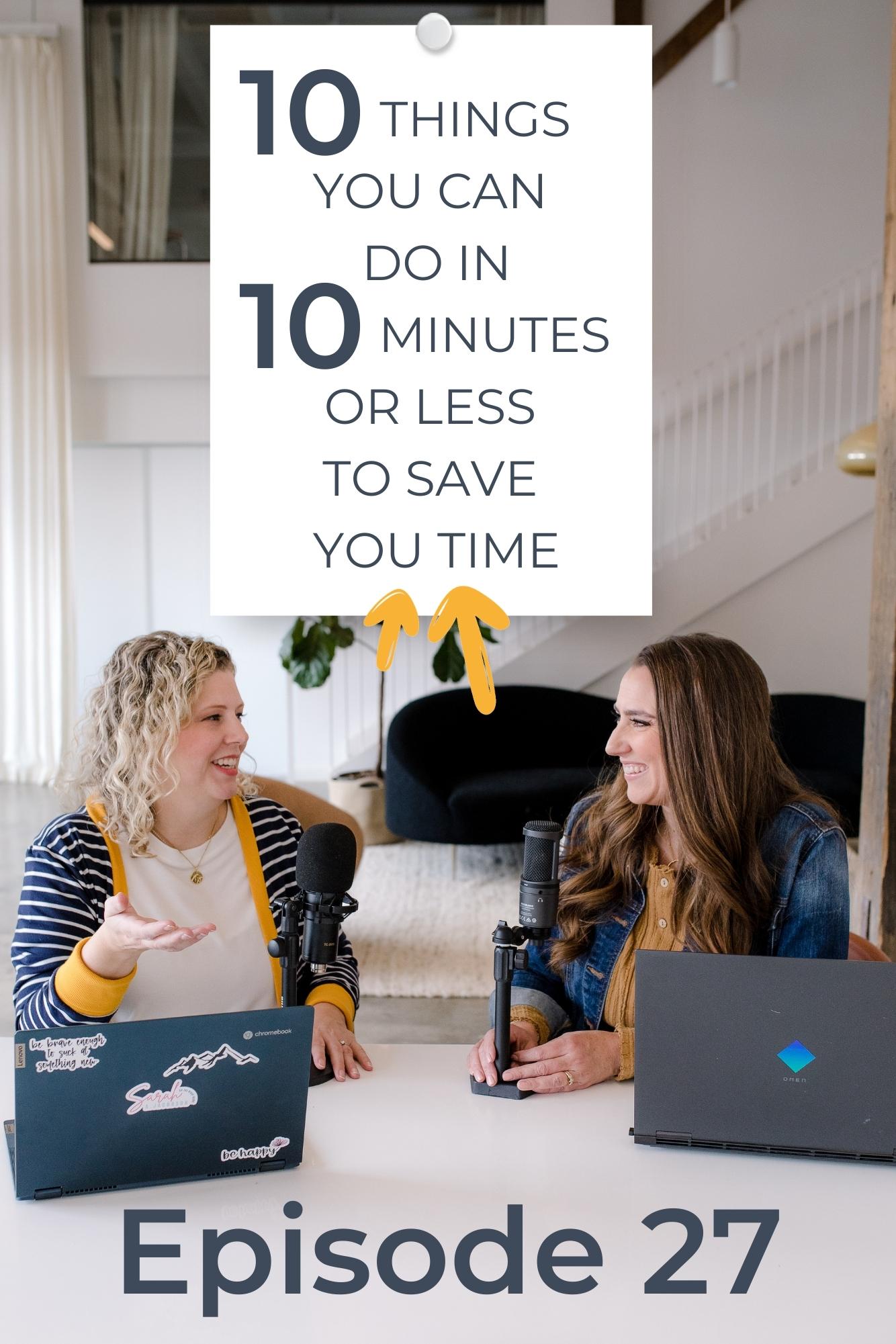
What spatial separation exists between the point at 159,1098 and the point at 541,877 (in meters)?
0.53

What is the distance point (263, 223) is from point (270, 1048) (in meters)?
1.23

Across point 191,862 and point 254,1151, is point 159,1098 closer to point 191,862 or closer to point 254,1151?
point 254,1151

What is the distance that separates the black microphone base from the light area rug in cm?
195

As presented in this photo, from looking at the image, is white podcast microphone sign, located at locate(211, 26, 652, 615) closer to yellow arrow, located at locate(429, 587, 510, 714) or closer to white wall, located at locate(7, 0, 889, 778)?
yellow arrow, located at locate(429, 587, 510, 714)

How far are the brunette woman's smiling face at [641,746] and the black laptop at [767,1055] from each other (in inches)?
21.3

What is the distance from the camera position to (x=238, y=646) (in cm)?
809

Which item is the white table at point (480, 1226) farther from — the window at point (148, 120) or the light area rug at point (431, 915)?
the window at point (148, 120)

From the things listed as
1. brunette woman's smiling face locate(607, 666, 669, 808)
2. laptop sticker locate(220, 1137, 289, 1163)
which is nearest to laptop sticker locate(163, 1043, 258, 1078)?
laptop sticker locate(220, 1137, 289, 1163)

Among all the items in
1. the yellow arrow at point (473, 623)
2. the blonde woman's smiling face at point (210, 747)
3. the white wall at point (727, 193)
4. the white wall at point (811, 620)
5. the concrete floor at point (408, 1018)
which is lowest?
the concrete floor at point (408, 1018)

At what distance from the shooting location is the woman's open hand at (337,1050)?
1.73 metres

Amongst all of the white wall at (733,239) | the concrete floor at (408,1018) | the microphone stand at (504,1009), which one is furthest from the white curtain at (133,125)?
the microphone stand at (504,1009)

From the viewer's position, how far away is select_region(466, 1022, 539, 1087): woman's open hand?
65.9 inches

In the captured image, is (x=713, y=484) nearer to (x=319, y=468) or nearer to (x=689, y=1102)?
(x=319, y=468)

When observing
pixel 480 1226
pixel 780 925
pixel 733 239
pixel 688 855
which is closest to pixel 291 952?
pixel 480 1226
